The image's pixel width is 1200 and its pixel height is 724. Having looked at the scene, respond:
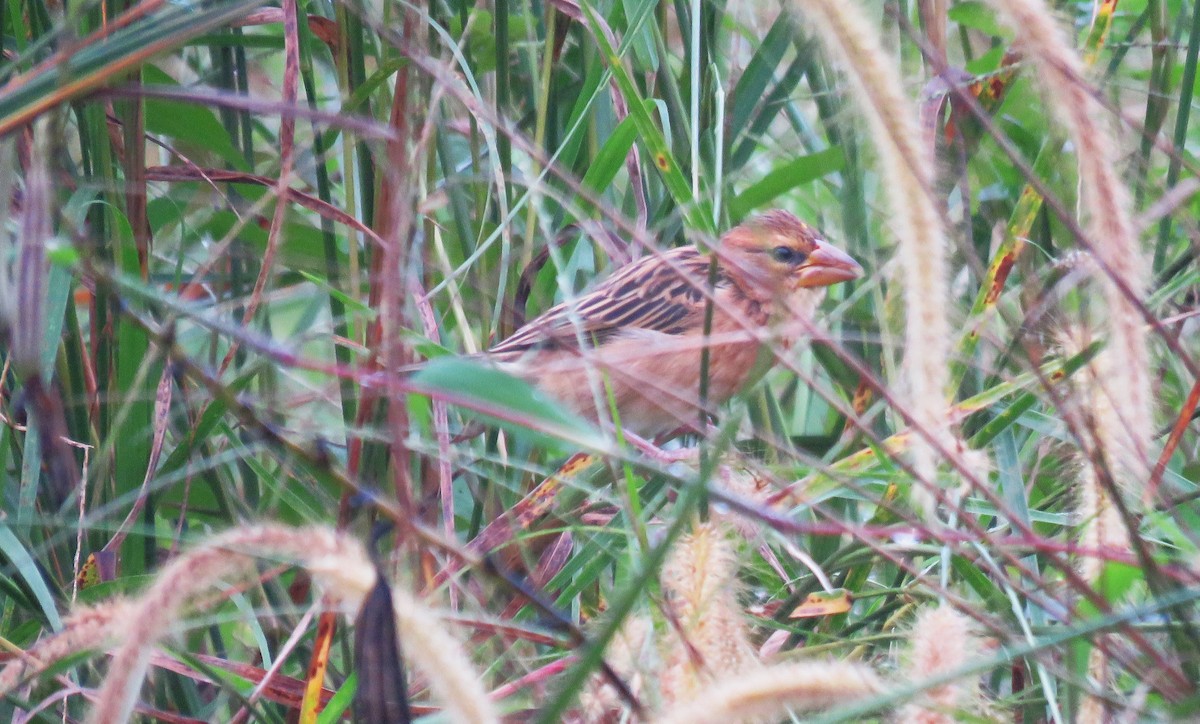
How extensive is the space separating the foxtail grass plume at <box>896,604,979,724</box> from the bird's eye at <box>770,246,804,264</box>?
1.92 m

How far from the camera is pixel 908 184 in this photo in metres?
0.97

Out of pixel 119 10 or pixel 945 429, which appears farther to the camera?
pixel 119 10

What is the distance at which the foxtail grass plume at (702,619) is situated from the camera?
3.41 feet

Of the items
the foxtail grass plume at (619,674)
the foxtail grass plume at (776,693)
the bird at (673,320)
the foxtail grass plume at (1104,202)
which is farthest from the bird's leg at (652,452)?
the foxtail grass plume at (776,693)

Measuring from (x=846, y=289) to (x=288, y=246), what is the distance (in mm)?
1375

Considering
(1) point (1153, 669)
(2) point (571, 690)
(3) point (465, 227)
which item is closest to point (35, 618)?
(3) point (465, 227)

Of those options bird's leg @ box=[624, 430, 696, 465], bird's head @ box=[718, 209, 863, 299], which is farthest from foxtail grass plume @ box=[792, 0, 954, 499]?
bird's head @ box=[718, 209, 863, 299]

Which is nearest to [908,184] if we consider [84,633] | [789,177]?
[84,633]

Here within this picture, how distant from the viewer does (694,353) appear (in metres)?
2.96

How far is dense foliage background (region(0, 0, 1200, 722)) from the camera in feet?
3.18

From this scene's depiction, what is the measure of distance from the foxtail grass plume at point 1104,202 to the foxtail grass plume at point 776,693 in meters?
0.32

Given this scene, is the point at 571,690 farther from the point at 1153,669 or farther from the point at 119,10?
the point at 119,10

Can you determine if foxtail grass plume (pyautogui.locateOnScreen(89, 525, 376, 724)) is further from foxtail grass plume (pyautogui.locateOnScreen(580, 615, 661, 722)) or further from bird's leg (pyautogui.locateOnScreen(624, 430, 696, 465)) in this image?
bird's leg (pyautogui.locateOnScreen(624, 430, 696, 465))

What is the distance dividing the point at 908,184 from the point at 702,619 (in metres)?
0.42
